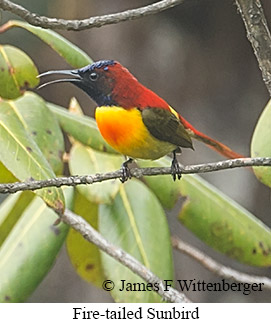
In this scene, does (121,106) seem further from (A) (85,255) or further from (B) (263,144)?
(A) (85,255)

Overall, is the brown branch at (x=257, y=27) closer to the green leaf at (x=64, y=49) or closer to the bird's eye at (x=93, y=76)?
the bird's eye at (x=93, y=76)

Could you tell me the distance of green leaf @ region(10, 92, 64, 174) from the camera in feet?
3.61

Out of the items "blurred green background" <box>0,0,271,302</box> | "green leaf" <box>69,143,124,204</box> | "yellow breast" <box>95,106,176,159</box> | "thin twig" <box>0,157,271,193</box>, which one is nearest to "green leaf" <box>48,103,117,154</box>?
"green leaf" <box>69,143,124,204</box>

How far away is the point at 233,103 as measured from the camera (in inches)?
78.0

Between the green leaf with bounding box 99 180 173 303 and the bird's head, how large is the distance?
1.39 ft

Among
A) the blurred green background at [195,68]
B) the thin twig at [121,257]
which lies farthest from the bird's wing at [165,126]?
the blurred green background at [195,68]

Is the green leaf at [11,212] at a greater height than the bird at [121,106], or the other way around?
the green leaf at [11,212]

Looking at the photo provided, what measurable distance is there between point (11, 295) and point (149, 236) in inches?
10.7

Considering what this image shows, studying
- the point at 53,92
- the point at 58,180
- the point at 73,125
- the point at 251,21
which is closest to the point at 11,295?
the point at 73,125

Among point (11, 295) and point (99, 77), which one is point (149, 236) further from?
point (99, 77)

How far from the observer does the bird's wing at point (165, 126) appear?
0.86 meters

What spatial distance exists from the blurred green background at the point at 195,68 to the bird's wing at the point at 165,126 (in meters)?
0.89

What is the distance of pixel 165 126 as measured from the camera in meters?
0.90

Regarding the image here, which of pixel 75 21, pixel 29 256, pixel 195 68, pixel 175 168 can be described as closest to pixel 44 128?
pixel 29 256
